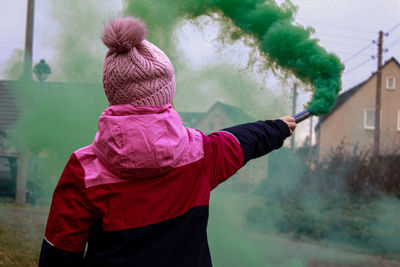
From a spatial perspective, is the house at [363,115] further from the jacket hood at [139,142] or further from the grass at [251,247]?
the jacket hood at [139,142]

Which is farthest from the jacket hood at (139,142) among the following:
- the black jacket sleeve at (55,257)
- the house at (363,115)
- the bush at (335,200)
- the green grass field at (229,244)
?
the house at (363,115)

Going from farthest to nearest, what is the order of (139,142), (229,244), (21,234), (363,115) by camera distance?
(363,115) < (21,234) < (229,244) < (139,142)

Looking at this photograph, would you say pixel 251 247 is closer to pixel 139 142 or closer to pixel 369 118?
pixel 139 142

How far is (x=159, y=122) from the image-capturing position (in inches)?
53.3

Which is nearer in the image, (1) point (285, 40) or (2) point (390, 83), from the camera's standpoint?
(1) point (285, 40)

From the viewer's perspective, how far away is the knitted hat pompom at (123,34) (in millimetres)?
1357

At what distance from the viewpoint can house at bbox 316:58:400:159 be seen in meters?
12.7

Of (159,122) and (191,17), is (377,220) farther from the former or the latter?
(159,122)

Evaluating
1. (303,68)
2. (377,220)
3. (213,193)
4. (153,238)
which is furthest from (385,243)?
(153,238)

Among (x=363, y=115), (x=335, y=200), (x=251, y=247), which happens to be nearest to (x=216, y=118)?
(x=251, y=247)

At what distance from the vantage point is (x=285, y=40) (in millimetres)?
2518

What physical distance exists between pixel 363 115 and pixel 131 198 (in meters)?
14.5

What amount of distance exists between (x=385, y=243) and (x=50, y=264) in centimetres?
714

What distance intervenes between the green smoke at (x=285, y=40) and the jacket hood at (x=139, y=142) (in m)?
1.21
